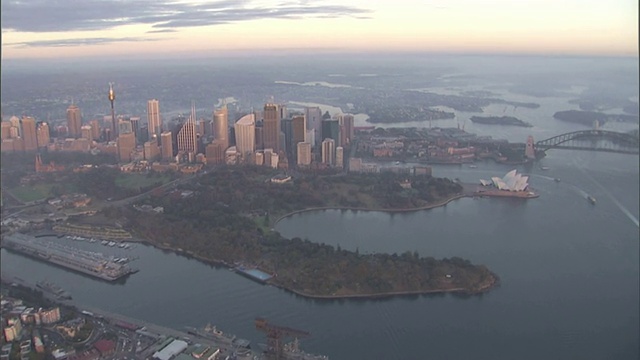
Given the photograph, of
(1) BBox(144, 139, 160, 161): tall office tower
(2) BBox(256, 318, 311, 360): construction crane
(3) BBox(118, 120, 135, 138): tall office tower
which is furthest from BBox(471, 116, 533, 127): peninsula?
(2) BBox(256, 318, 311, 360): construction crane

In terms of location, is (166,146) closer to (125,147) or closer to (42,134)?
(125,147)

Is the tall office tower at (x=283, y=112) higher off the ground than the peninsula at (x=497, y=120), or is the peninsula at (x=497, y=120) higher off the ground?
the tall office tower at (x=283, y=112)

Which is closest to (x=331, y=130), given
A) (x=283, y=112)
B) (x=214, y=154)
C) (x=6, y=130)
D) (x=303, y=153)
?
(x=283, y=112)

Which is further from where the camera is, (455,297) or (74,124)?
(74,124)

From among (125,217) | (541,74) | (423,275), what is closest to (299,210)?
(125,217)

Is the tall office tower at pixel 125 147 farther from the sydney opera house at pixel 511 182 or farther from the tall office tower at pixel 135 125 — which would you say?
the sydney opera house at pixel 511 182

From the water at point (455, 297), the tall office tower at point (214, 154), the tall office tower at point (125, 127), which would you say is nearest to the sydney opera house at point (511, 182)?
the water at point (455, 297)

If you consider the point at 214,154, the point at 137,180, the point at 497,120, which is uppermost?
the point at 497,120

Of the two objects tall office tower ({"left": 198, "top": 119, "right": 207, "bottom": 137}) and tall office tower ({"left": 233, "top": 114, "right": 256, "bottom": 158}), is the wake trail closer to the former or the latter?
tall office tower ({"left": 233, "top": 114, "right": 256, "bottom": 158})
